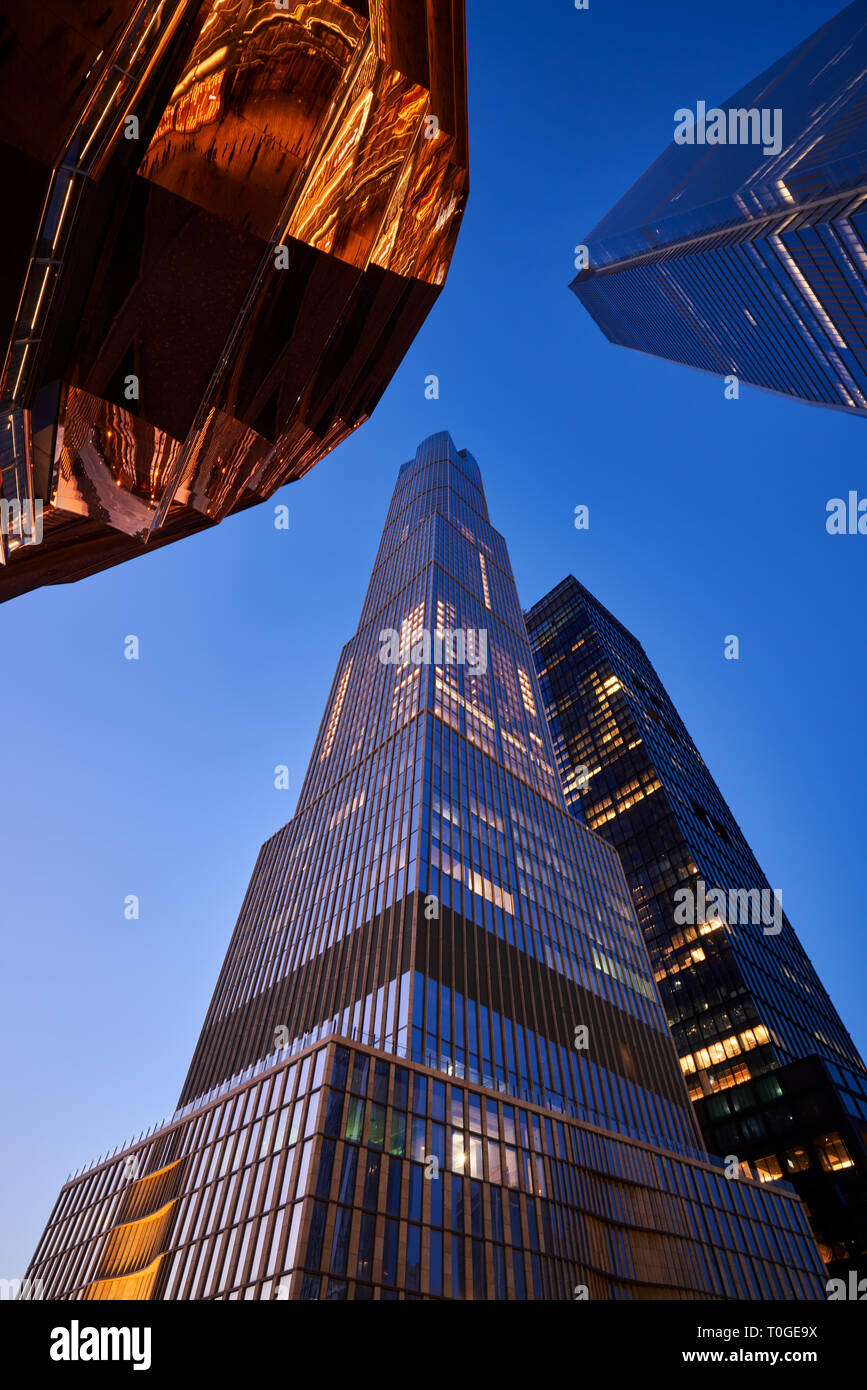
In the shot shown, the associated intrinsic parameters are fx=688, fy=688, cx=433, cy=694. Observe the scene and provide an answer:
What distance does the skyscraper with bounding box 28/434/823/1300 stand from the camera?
2547 cm

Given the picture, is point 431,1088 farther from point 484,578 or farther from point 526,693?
point 484,578

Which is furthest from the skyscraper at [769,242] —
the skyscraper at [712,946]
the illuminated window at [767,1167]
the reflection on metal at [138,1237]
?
the reflection on metal at [138,1237]

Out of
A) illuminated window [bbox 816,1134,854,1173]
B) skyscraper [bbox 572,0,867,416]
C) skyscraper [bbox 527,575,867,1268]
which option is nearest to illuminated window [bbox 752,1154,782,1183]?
skyscraper [bbox 527,575,867,1268]

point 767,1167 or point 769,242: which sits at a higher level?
point 769,242

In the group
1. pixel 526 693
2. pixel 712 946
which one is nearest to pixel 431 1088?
pixel 526 693

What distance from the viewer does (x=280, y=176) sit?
4.79m

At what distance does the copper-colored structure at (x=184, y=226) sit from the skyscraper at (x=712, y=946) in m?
69.8

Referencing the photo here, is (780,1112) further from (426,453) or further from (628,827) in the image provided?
(426,453)

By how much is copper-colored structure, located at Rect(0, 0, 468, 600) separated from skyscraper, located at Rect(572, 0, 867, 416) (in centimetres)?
7298

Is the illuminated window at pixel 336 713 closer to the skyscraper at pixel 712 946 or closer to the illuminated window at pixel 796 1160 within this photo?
the skyscraper at pixel 712 946

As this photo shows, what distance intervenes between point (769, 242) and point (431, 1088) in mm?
83286

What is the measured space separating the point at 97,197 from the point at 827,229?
3174 inches

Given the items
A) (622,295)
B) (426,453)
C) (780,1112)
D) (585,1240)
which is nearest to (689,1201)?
(585,1240)

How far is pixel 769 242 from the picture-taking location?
70812 millimetres
